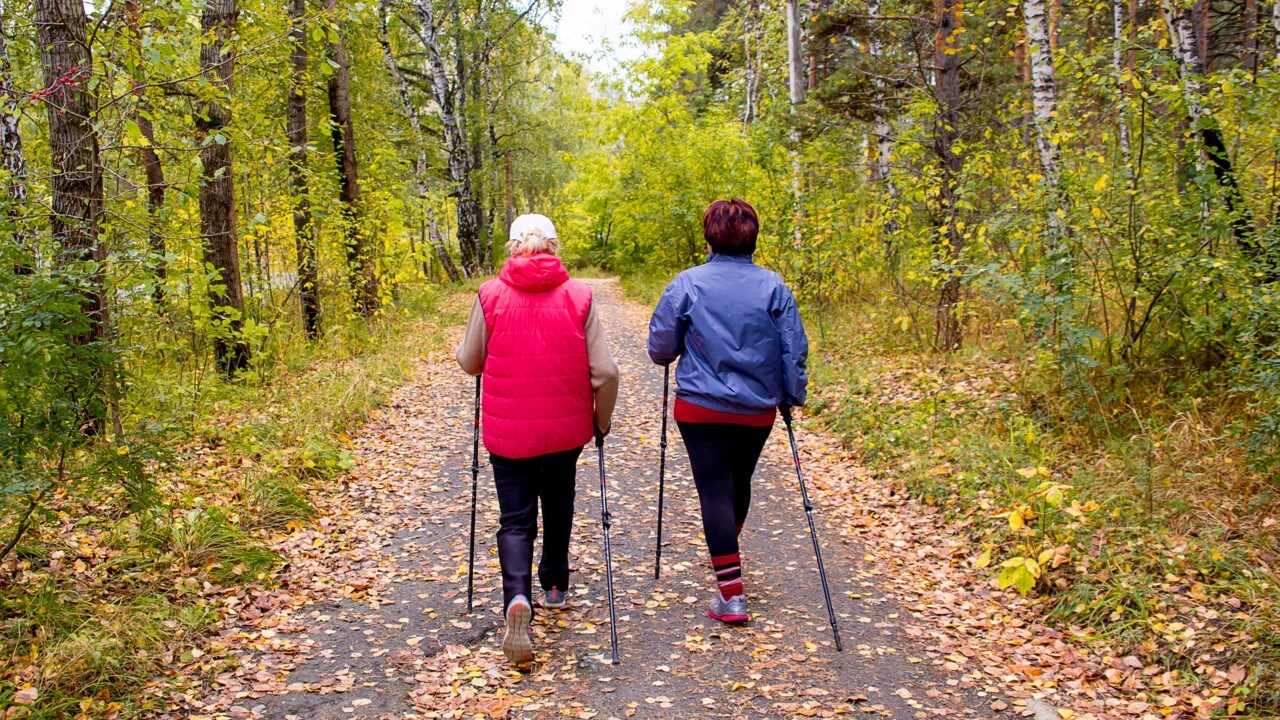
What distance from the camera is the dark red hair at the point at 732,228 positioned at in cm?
455

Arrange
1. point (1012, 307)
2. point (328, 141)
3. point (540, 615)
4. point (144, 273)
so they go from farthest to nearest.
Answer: point (328, 141) < point (1012, 307) < point (144, 273) < point (540, 615)

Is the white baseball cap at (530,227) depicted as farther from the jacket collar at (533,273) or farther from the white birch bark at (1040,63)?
the white birch bark at (1040,63)

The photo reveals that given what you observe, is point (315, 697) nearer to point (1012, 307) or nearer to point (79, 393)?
point (79, 393)

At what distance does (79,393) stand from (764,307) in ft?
12.0

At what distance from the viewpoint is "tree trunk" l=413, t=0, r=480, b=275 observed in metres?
19.8

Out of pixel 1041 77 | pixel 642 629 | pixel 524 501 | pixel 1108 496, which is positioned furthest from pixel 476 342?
pixel 1041 77

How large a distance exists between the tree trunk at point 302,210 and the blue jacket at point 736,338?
280 inches

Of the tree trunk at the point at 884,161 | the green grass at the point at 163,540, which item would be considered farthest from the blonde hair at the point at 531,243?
the tree trunk at the point at 884,161

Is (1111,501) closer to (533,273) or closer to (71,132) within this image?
(533,273)

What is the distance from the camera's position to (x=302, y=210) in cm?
1070

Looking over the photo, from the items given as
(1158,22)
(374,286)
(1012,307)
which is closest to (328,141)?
(374,286)

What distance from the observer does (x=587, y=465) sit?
25.8 ft

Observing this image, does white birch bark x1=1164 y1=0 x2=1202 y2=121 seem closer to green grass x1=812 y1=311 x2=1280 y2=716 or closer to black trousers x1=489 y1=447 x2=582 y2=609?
green grass x1=812 y1=311 x2=1280 y2=716

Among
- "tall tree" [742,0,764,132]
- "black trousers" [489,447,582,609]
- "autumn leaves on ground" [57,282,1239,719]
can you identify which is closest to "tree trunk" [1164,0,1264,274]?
"autumn leaves on ground" [57,282,1239,719]
